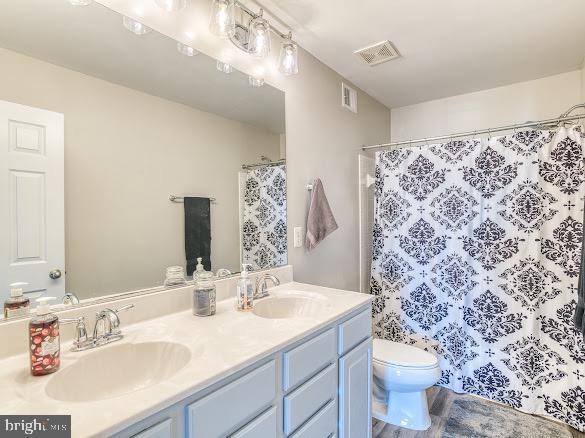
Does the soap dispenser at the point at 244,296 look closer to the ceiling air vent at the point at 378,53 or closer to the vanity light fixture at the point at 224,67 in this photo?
the vanity light fixture at the point at 224,67

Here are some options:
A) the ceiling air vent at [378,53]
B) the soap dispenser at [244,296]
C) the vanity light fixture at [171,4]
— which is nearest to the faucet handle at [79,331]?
the soap dispenser at [244,296]

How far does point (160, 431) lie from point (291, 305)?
96 centimetres

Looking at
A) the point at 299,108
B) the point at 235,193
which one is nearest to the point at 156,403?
the point at 235,193

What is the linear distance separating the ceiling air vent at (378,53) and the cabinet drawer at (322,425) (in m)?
2.03

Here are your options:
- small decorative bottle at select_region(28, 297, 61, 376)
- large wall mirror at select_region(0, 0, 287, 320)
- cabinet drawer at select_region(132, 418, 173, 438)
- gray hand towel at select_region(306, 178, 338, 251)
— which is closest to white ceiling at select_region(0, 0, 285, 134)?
large wall mirror at select_region(0, 0, 287, 320)

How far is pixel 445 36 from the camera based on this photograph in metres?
1.88

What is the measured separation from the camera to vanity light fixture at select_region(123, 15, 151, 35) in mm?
1215

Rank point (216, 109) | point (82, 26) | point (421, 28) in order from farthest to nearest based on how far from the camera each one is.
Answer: point (421, 28) → point (216, 109) → point (82, 26)

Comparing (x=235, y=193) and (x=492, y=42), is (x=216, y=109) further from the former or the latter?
(x=492, y=42)

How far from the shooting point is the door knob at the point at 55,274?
1048mm

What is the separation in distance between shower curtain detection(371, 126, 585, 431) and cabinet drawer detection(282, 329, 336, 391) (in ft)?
4.60

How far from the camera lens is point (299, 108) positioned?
1988mm

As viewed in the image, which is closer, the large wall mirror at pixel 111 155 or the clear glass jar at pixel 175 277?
the large wall mirror at pixel 111 155

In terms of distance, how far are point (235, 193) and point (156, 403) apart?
3.66 feet
